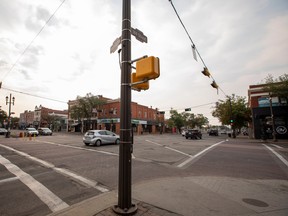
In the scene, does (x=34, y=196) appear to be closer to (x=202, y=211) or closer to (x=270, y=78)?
(x=202, y=211)

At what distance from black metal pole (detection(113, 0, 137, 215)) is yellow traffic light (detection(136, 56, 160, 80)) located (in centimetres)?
30

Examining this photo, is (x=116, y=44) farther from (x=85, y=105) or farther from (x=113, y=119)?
(x=85, y=105)

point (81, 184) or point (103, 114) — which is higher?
point (103, 114)

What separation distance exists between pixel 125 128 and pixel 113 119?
139 feet

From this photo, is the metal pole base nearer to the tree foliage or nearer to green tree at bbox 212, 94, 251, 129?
green tree at bbox 212, 94, 251, 129

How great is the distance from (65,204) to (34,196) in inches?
44.6

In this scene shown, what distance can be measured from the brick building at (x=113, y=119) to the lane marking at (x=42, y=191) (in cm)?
3548

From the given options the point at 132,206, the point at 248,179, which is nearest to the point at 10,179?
the point at 132,206

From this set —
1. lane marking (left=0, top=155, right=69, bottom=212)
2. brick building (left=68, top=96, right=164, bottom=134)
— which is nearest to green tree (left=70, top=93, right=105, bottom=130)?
brick building (left=68, top=96, right=164, bottom=134)

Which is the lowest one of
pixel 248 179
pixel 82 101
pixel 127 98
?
pixel 248 179

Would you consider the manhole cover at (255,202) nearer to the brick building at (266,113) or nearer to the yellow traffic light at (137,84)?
the yellow traffic light at (137,84)

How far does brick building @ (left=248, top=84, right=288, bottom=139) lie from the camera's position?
26453 millimetres

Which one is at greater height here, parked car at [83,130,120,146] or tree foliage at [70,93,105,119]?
tree foliage at [70,93,105,119]

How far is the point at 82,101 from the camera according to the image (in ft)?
150
